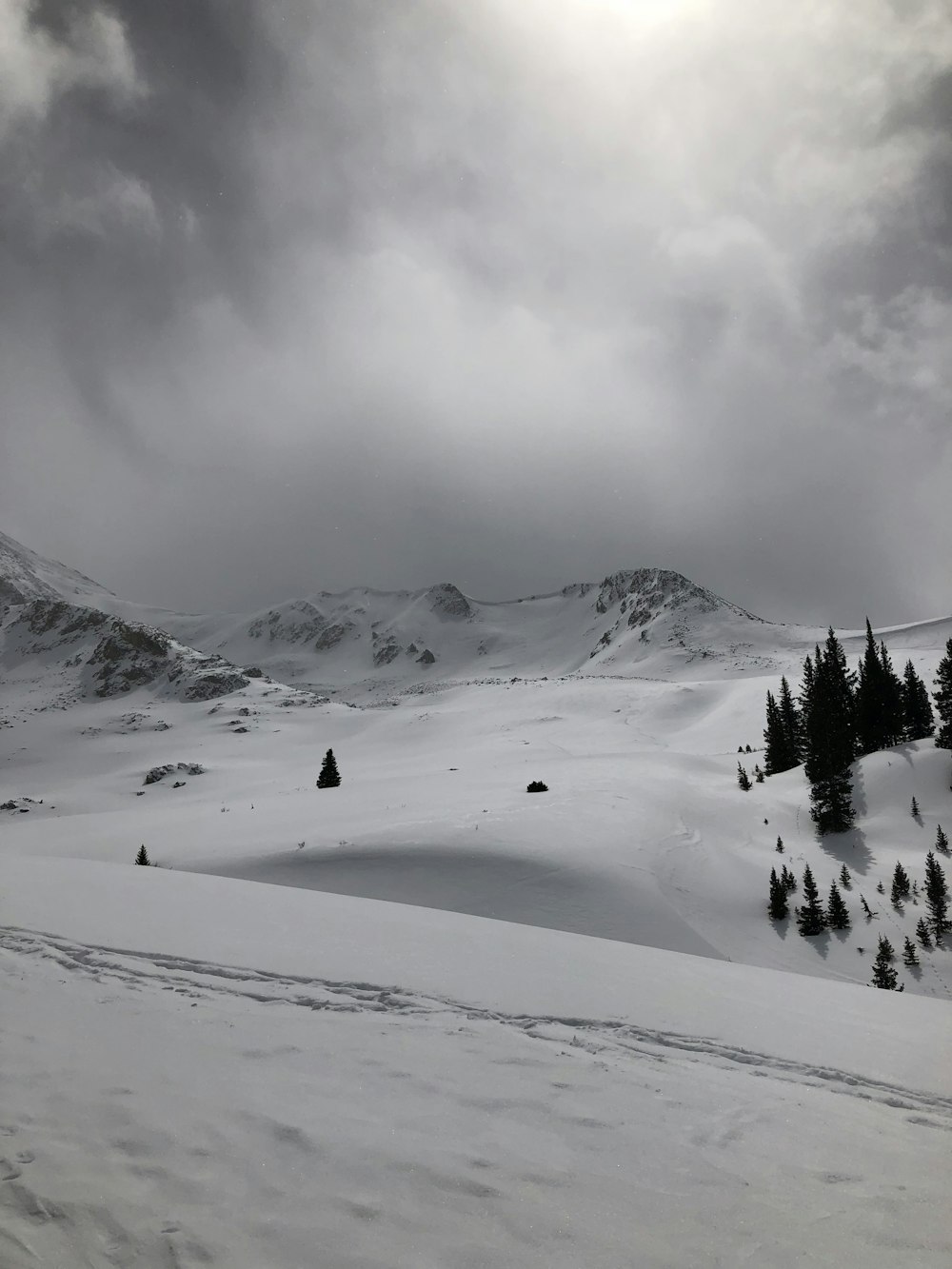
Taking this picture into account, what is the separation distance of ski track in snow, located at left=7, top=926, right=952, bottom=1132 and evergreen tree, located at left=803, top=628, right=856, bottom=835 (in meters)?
33.1

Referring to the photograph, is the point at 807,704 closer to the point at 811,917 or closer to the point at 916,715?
the point at 916,715

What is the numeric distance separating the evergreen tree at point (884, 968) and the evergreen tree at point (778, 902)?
340 cm

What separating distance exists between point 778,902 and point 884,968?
5.12 meters

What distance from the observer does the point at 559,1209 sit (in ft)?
14.7

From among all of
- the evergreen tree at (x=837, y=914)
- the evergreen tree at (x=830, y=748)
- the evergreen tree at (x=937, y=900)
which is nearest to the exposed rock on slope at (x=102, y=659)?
the evergreen tree at (x=830, y=748)

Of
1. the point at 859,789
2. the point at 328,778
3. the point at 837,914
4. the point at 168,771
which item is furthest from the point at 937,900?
the point at 168,771

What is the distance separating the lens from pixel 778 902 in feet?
83.2

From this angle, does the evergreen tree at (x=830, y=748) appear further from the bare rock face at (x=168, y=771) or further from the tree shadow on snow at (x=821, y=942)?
the bare rock face at (x=168, y=771)

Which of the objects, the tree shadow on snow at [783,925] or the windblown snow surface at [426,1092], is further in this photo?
the tree shadow on snow at [783,925]

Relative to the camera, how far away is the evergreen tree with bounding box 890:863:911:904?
27.3 meters

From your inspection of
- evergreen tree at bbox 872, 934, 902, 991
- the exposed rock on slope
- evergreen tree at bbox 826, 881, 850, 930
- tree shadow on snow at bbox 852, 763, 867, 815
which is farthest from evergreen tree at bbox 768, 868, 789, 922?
the exposed rock on slope

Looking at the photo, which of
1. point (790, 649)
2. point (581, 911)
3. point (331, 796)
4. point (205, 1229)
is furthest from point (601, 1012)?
point (790, 649)

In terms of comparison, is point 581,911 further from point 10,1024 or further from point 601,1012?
point 10,1024

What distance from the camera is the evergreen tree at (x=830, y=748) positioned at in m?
35.8
